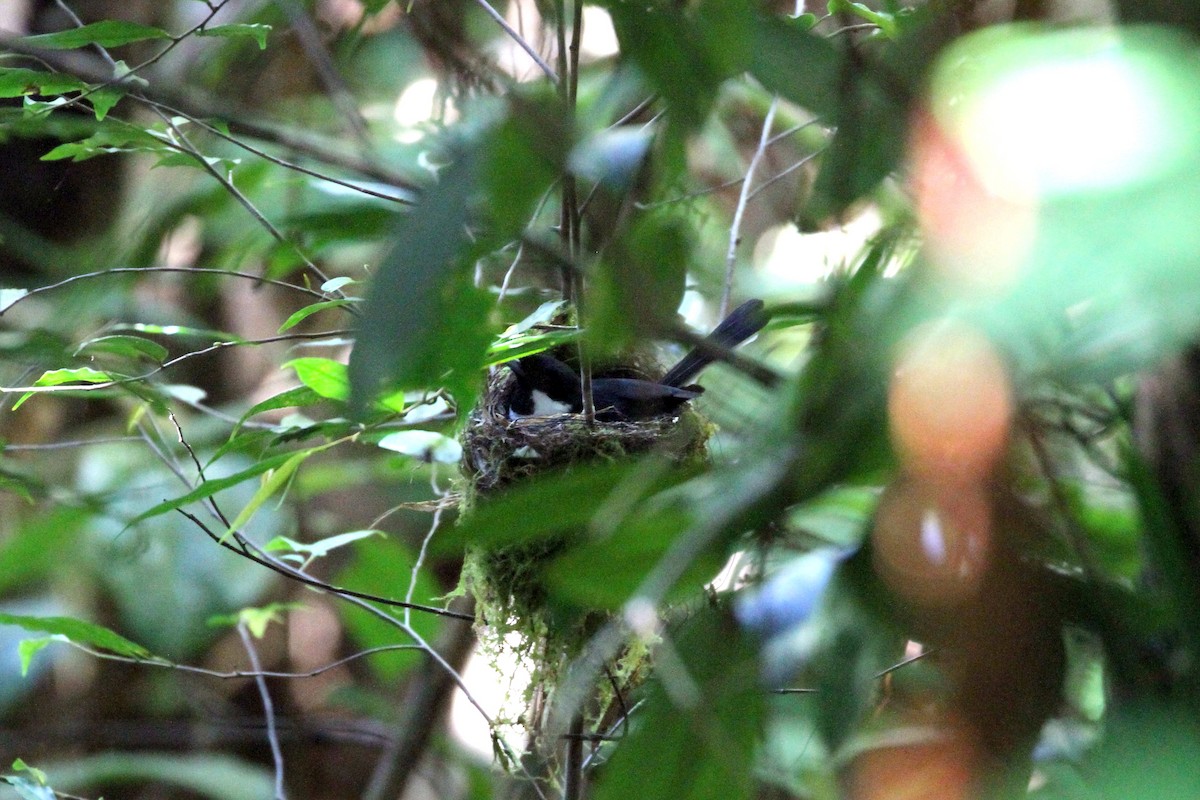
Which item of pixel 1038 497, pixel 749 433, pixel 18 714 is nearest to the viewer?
pixel 1038 497

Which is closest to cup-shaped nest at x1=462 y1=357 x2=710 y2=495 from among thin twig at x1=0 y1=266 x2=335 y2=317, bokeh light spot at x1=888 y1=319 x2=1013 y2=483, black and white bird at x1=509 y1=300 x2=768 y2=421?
black and white bird at x1=509 y1=300 x2=768 y2=421

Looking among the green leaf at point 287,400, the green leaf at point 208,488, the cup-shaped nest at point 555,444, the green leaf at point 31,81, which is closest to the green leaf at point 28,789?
the green leaf at point 208,488

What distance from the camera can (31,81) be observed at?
1244 millimetres

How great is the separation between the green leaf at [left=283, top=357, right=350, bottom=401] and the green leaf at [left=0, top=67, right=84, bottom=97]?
43 cm

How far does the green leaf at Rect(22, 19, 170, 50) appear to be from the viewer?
1.15 metres

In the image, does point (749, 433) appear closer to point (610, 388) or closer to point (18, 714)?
point (610, 388)

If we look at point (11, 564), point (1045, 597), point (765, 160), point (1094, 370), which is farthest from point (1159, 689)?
point (11, 564)

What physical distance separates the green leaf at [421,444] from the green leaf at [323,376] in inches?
11.6

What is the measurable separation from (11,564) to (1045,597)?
3051 millimetres

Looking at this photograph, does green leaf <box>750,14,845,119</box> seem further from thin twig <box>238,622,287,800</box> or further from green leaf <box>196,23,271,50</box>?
thin twig <box>238,622,287,800</box>

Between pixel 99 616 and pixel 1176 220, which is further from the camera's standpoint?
pixel 99 616

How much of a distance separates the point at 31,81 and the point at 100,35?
0.51 ft

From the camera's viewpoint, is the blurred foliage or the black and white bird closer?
the blurred foliage

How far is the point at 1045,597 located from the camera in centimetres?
54
